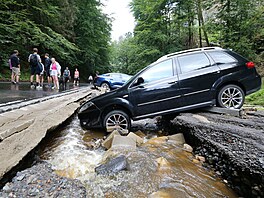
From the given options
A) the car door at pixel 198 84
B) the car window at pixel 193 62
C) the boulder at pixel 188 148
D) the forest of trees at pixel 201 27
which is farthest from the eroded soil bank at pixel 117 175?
the forest of trees at pixel 201 27

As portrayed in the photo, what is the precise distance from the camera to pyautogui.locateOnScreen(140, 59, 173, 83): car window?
526 centimetres

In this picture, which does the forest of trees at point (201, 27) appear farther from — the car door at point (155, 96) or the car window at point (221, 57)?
the car door at point (155, 96)

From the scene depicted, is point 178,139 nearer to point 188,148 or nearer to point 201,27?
point 188,148

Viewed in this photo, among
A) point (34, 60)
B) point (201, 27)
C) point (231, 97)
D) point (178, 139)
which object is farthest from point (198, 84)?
point (201, 27)

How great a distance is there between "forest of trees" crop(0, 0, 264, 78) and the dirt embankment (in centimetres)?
1019

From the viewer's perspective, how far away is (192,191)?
2.48 metres

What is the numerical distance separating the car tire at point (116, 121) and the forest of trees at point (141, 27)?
1076cm

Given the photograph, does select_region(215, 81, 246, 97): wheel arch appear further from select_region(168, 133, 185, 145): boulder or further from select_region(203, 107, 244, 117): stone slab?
select_region(168, 133, 185, 145): boulder

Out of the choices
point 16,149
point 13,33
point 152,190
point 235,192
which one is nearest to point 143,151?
point 152,190

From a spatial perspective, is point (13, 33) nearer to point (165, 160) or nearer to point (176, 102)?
point (176, 102)

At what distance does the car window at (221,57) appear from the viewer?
5322mm

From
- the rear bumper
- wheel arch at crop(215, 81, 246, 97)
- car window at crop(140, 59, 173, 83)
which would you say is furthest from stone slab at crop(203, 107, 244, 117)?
car window at crop(140, 59, 173, 83)

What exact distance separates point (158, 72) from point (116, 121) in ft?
5.78

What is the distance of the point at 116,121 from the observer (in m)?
5.20
